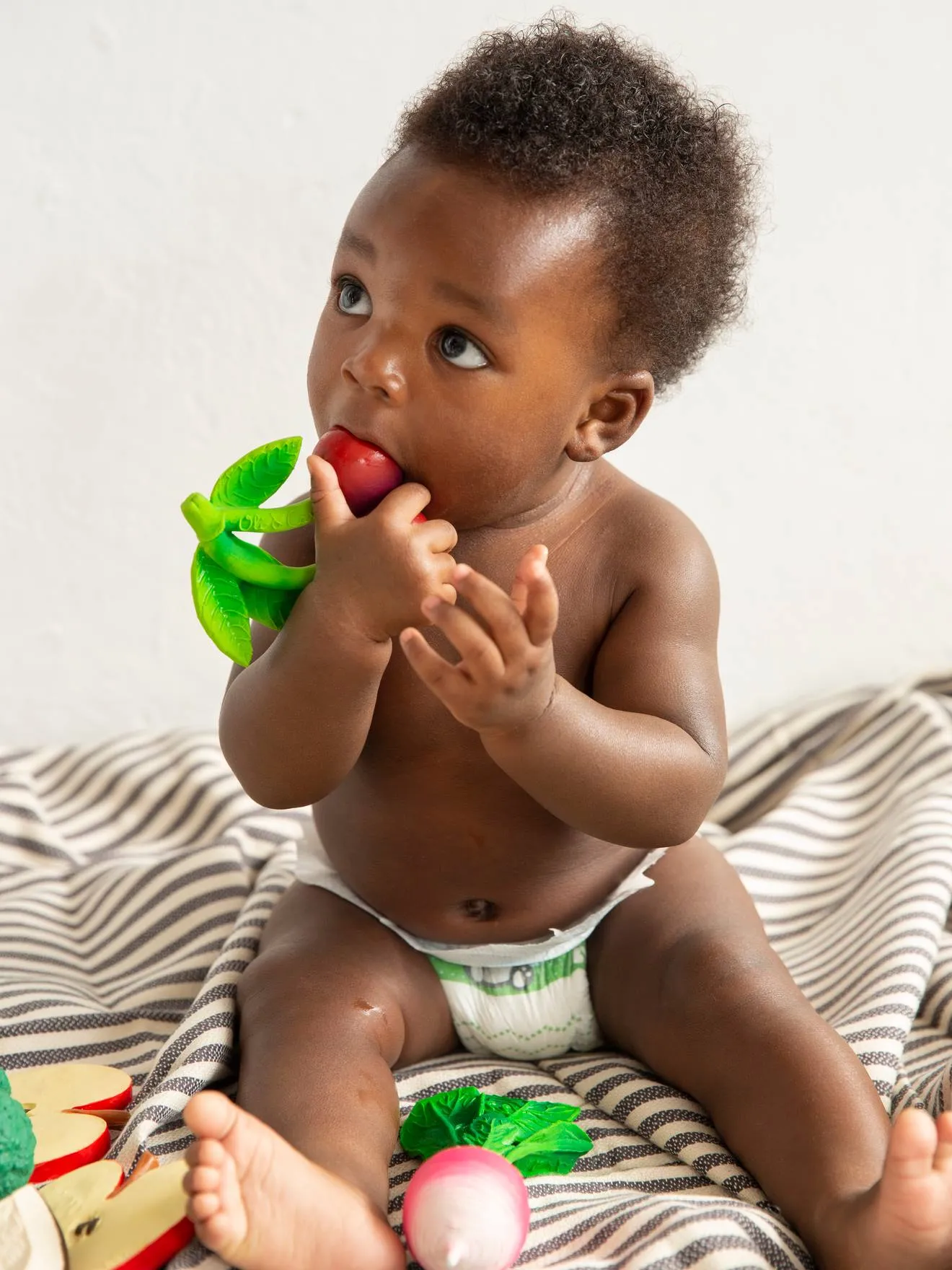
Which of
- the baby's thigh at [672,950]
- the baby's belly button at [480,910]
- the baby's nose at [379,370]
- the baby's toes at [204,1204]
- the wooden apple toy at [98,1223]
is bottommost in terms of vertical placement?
the wooden apple toy at [98,1223]

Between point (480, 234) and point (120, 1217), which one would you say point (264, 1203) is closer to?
point (120, 1217)

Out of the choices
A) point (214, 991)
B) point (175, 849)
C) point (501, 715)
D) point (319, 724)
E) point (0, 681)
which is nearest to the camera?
point (501, 715)

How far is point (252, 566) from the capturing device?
793 millimetres

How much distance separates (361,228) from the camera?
2.64 ft

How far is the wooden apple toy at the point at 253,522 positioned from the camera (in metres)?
0.78

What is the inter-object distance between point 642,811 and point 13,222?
3.07 feet

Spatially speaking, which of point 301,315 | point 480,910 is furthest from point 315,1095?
point 301,315

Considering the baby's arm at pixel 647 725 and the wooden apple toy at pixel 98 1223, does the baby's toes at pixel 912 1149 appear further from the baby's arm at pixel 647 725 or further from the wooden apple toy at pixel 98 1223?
the wooden apple toy at pixel 98 1223

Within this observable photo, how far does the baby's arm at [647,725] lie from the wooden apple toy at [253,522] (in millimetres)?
145

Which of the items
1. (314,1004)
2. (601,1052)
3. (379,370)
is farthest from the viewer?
(601,1052)

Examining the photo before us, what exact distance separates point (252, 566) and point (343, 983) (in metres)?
0.26

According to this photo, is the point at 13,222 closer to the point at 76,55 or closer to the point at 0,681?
the point at 76,55

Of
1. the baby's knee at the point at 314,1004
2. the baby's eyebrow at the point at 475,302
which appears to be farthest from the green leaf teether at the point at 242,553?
the baby's knee at the point at 314,1004

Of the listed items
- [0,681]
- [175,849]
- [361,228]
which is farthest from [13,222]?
[361,228]
